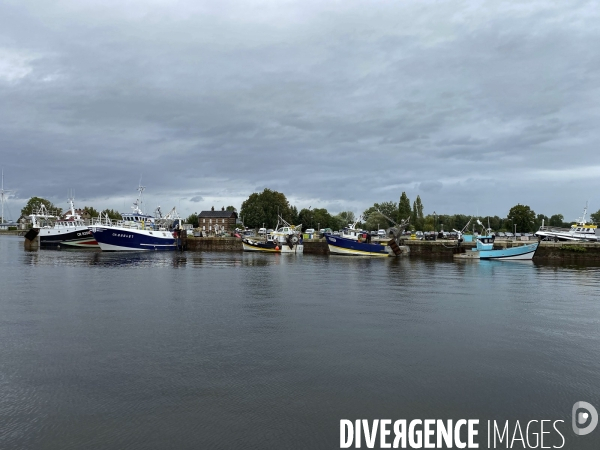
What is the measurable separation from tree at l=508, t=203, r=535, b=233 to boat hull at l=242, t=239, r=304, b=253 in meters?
69.2

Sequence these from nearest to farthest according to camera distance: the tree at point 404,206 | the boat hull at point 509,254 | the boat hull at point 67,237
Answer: the boat hull at point 509,254 < the boat hull at point 67,237 < the tree at point 404,206

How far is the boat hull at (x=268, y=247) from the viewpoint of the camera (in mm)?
87438

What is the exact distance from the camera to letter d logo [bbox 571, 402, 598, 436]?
10633 millimetres

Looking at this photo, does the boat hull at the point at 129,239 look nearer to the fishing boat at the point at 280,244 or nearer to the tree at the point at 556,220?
the fishing boat at the point at 280,244

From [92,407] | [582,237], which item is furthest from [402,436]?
[582,237]

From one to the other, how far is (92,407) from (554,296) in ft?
98.7

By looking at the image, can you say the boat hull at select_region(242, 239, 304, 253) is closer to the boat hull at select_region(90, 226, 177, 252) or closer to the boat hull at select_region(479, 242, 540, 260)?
the boat hull at select_region(90, 226, 177, 252)

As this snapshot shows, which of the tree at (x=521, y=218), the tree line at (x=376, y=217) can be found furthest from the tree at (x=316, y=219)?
the tree at (x=521, y=218)

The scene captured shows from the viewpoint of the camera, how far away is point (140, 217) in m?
94.9

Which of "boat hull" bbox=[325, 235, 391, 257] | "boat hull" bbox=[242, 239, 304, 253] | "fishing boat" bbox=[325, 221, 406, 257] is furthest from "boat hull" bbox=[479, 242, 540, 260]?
"boat hull" bbox=[242, 239, 304, 253]

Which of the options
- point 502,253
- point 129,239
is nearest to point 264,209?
point 129,239

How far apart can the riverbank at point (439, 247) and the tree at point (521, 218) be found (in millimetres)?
45502

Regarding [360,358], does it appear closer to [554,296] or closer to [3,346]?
[3,346]

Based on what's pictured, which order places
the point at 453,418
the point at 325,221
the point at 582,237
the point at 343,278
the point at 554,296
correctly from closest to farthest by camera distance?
the point at 453,418
the point at 554,296
the point at 343,278
the point at 582,237
the point at 325,221
